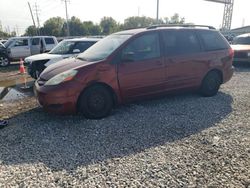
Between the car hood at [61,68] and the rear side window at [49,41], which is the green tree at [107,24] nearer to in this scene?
the rear side window at [49,41]

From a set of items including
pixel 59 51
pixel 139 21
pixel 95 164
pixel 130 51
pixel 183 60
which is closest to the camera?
pixel 95 164

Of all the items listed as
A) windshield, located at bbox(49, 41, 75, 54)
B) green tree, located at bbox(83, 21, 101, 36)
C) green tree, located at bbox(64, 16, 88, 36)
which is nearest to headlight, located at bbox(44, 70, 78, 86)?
windshield, located at bbox(49, 41, 75, 54)

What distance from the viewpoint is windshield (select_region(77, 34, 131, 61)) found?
4648 millimetres

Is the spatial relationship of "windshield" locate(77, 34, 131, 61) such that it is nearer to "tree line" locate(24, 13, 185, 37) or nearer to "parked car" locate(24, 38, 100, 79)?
"parked car" locate(24, 38, 100, 79)

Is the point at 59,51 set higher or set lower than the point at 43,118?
higher

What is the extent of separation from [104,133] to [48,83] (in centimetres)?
147

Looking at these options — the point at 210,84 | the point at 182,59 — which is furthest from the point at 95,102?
the point at 210,84

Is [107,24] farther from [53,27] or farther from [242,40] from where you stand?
[242,40]

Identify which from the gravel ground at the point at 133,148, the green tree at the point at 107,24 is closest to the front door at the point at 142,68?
the gravel ground at the point at 133,148

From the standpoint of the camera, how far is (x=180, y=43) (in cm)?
535

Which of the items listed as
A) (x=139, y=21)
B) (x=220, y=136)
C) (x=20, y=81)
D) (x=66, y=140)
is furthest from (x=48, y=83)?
(x=139, y=21)

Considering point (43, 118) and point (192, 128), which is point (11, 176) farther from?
point (192, 128)

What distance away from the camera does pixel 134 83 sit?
4746mm

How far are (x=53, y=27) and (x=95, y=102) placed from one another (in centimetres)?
7757
